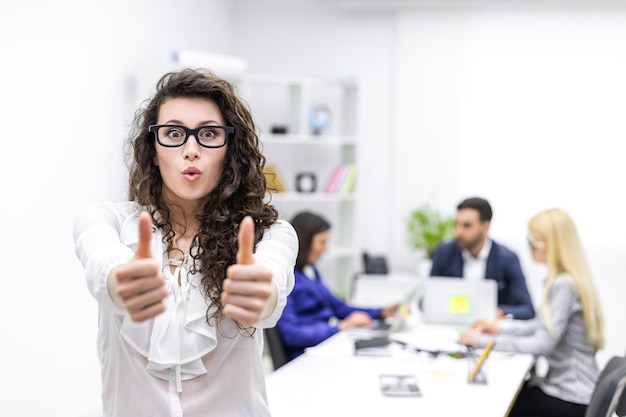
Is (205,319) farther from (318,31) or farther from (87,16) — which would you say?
(318,31)

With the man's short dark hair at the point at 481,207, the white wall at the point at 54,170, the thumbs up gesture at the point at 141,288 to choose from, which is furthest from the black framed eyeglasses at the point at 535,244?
the thumbs up gesture at the point at 141,288

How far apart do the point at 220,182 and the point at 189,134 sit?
12cm

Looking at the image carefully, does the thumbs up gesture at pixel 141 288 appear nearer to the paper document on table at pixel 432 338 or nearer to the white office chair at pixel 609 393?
the white office chair at pixel 609 393

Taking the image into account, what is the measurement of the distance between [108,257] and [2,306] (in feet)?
9.00

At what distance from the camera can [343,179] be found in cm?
618

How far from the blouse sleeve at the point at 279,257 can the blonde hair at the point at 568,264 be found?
211 cm

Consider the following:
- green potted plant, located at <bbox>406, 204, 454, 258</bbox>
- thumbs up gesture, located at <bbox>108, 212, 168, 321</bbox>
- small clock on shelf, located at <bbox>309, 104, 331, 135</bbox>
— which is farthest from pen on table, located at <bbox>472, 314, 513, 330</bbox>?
thumbs up gesture, located at <bbox>108, 212, 168, 321</bbox>

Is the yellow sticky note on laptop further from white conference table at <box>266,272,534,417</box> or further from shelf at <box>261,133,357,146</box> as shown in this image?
shelf at <box>261,133,357,146</box>

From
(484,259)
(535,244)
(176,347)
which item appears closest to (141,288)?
(176,347)

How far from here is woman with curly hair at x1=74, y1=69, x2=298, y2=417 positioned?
1.42 metres

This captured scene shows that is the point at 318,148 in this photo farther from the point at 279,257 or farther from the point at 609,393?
the point at 279,257

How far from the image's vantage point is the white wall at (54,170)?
3.79 meters

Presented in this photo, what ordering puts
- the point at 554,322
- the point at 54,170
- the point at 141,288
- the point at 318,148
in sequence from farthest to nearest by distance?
the point at 318,148, the point at 54,170, the point at 554,322, the point at 141,288

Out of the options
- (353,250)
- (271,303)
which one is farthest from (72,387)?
(271,303)
